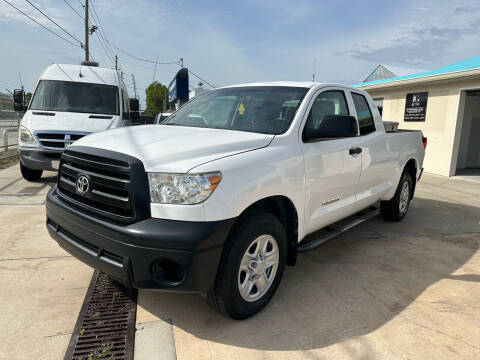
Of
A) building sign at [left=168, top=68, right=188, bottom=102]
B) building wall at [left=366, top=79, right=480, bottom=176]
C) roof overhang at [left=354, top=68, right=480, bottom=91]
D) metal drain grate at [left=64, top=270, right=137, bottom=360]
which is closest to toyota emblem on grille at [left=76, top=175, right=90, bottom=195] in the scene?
metal drain grate at [left=64, top=270, right=137, bottom=360]

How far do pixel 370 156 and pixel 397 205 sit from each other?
1561mm

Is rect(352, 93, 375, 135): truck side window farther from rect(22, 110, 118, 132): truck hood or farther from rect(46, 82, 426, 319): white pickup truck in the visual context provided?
rect(22, 110, 118, 132): truck hood

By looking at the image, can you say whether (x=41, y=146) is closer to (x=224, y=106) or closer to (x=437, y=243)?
(x=224, y=106)

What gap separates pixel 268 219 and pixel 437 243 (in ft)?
10.2

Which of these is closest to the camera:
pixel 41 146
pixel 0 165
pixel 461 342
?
pixel 461 342

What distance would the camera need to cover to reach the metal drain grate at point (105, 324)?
7.77 feet

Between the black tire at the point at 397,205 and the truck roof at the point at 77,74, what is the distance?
6.05 metres

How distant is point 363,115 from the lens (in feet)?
13.9

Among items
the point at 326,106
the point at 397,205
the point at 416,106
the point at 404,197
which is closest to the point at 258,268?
the point at 326,106

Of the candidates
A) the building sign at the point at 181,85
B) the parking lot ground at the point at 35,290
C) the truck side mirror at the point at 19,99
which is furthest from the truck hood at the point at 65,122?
the building sign at the point at 181,85

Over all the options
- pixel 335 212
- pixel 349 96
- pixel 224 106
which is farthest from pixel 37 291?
pixel 349 96

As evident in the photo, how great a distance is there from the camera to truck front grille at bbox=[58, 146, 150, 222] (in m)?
2.29

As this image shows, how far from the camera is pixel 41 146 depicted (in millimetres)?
6469

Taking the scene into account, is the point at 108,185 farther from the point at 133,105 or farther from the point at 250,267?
the point at 133,105
